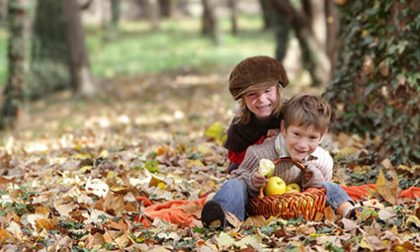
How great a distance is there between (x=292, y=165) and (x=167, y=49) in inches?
942

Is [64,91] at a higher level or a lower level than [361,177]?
lower

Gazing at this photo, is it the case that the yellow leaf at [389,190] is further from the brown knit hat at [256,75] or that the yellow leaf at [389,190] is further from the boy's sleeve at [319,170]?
the brown knit hat at [256,75]

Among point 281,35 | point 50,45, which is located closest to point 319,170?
point 281,35

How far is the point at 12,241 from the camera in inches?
178

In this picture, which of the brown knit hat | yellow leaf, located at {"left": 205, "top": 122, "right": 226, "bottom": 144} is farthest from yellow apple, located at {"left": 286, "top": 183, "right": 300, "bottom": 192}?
yellow leaf, located at {"left": 205, "top": 122, "right": 226, "bottom": 144}

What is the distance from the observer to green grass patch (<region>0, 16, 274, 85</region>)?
2338 centimetres

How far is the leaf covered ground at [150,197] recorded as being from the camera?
4332mm

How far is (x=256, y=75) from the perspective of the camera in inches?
203

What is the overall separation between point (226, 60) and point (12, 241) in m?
19.5

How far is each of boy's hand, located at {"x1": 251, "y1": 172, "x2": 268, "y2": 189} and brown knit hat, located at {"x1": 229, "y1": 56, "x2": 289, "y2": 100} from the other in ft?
2.12

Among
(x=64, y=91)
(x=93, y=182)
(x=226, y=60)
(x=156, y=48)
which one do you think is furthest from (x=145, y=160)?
(x=156, y=48)

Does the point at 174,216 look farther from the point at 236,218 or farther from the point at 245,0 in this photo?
the point at 245,0

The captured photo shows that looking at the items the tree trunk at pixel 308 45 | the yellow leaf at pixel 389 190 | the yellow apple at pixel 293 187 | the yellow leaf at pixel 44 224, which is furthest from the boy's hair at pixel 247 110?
the tree trunk at pixel 308 45

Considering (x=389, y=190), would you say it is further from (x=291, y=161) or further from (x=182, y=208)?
(x=182, y=208)
